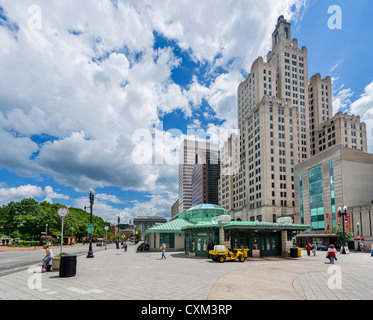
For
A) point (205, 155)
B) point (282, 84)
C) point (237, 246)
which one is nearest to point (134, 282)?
point (237, 246)

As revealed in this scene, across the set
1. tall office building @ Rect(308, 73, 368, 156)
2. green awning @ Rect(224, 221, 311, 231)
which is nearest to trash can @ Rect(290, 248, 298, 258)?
green awning @ Rect(224, 221, 311, 231)

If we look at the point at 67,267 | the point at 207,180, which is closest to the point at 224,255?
the point at 67,267

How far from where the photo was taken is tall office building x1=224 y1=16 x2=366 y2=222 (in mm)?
87688

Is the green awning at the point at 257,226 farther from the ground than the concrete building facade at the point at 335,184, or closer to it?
closer to it

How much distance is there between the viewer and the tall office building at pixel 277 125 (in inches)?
3452

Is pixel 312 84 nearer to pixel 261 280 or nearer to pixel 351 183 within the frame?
pixel 351 183

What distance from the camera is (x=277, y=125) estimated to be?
92000mm

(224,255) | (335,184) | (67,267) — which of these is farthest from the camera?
(335,184)

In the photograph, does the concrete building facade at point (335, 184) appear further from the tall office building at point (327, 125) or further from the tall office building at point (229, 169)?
the tall office building at point (229, 169)

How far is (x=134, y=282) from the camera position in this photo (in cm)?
1263
